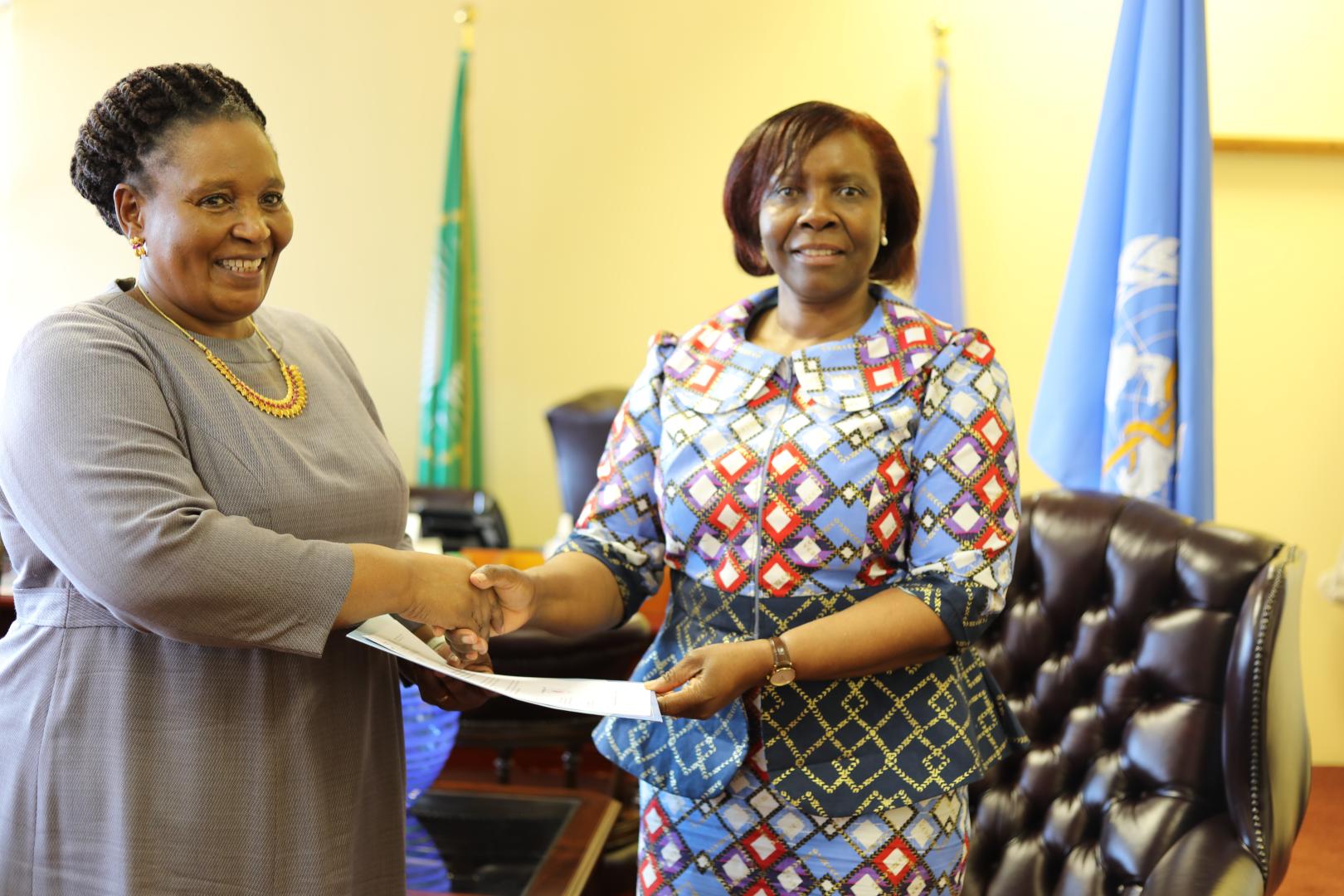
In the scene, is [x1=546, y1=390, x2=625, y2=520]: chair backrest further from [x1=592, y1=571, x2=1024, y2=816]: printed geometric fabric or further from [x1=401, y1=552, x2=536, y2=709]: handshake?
[x1=592, y1=571, x2=1024, y2=816]: printed geometric fabric

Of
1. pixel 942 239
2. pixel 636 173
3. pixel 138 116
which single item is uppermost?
pixel 636 173

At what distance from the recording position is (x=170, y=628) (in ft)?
4.28

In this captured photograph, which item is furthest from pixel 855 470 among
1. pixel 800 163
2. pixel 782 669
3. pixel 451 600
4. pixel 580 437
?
pixel 580 437

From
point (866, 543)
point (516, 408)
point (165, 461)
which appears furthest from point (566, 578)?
point (516, 408)

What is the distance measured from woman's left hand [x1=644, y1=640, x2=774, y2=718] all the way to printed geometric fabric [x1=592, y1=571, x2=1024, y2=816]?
3.3 inches

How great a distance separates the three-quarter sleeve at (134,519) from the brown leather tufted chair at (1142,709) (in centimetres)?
131

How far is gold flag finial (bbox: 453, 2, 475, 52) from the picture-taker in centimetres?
501

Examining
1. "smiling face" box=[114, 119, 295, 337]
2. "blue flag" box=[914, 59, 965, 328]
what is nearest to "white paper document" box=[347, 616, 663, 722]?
"smiling face" box=[114, 119, 295, 337]

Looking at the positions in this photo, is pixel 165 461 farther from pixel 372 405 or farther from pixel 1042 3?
pixel 1042 3

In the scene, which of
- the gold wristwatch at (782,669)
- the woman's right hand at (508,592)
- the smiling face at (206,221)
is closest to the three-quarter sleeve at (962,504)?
the gold wristwatch at (782,669)

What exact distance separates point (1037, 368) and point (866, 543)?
359cm

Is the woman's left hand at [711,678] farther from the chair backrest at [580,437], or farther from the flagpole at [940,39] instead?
the flagpole at [940,39]

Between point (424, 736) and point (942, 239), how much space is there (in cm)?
315

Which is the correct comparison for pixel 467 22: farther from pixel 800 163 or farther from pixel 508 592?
pixel 508 592
